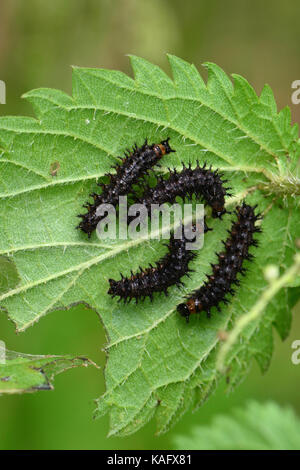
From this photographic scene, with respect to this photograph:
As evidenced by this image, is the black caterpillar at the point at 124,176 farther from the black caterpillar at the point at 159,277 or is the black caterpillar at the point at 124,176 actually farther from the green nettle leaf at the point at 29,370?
the green nettle leaf at the point at 29,370

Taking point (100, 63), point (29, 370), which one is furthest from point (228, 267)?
point (100, 63)

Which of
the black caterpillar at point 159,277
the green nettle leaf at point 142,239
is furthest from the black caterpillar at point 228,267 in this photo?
the black caterpillar at point 159,277

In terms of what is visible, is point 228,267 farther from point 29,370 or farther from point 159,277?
point 29,370

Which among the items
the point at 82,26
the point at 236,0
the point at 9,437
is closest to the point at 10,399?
the point at 9,437

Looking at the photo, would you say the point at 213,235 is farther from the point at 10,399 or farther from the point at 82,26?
the point at 82,26

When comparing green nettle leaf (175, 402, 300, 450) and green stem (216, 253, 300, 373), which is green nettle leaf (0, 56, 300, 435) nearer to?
green nettle leaf (175, 402, 300, 450)

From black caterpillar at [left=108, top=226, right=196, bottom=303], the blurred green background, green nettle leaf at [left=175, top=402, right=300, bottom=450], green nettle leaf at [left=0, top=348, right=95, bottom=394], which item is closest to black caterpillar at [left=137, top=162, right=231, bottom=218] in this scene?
black caterpillar at [left=108, top=226, right=196, bottom=303]
